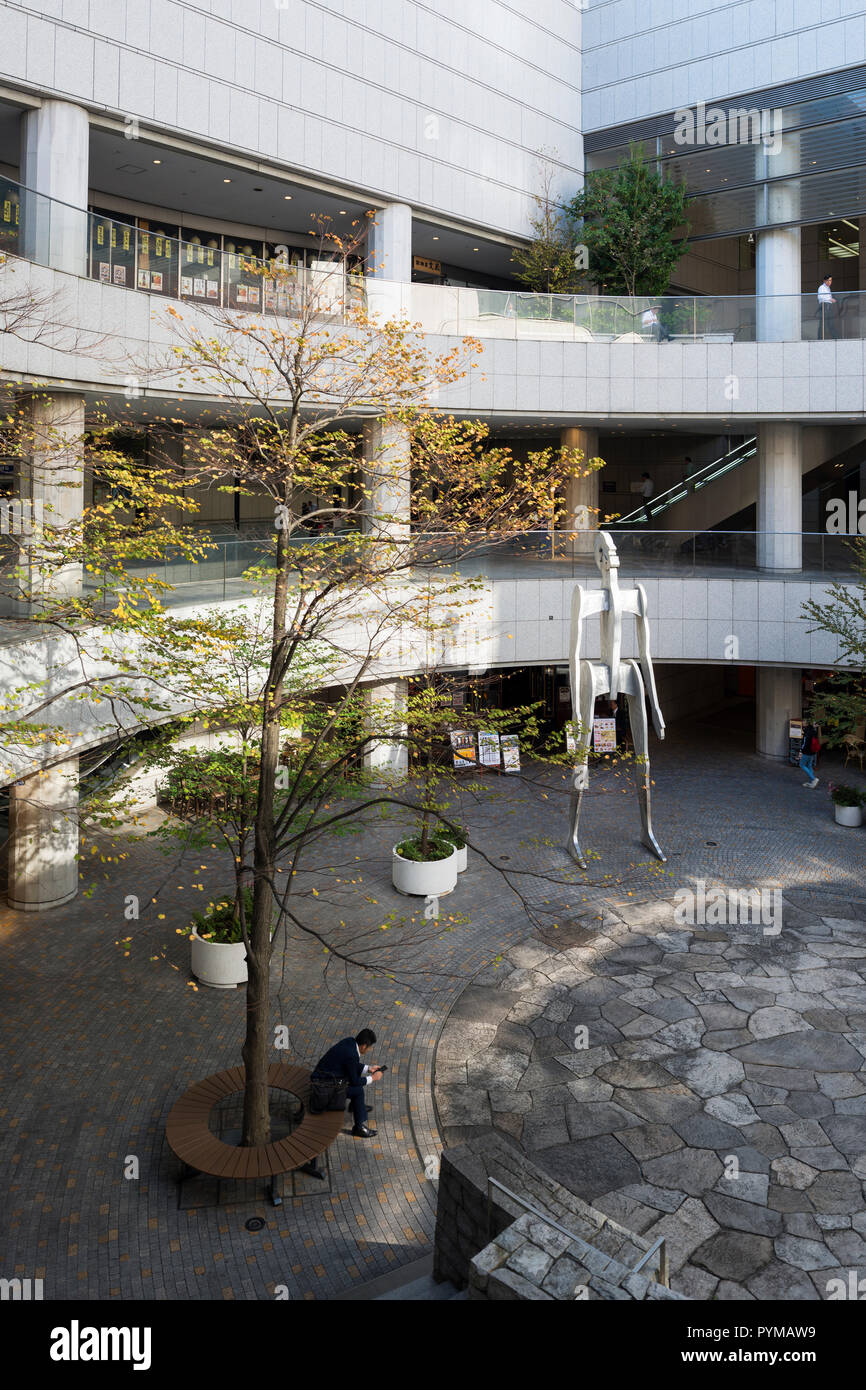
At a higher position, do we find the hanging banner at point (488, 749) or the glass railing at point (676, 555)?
the glass railing at point (676, 555)

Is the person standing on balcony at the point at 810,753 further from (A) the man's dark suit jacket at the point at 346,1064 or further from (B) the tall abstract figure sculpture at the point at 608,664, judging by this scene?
(A) the man's dark suit jacket at the point at 346,1064

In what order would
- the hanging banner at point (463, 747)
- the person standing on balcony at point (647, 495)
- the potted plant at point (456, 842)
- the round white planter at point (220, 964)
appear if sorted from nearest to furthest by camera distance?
the round white planter at point (220, 964) → the potted plant at point (456, 842) → the hanging banner at point (463, 747) → the person standing on balcony at point (647, 495)

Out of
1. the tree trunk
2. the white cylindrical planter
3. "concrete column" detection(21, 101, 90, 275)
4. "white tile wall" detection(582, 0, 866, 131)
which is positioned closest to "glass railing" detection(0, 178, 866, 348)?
"concrete column" detection(21, 101, 90, 275)

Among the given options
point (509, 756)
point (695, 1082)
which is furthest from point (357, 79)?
point (695, 1082)

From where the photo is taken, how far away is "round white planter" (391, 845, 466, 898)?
16.7 m

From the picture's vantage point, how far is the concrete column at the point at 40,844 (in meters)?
15.8

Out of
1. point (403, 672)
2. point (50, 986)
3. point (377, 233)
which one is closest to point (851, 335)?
point (377, 233)

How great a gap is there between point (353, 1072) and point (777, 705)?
18.5m

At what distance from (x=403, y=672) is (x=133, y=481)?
38.5 feet

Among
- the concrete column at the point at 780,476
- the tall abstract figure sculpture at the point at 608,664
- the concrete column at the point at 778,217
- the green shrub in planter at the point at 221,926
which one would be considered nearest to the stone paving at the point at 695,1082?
the green shrub in planter at the point at 221,926

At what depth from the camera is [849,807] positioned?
20531mm
